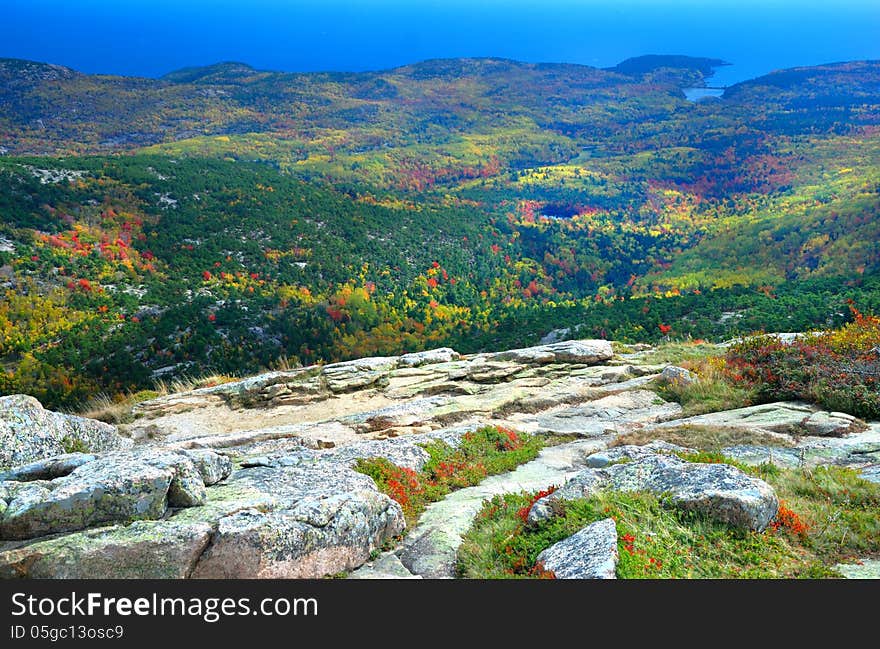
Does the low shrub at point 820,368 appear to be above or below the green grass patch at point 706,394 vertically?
above

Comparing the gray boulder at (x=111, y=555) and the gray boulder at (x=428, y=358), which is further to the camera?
the gray boulder at (x=428, y=358)

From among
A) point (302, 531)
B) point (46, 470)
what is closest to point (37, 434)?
point (46, 470)

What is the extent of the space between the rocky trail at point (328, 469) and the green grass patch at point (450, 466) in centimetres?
31

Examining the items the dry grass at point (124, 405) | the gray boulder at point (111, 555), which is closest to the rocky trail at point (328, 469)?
the gray boulder at point (111, 555)

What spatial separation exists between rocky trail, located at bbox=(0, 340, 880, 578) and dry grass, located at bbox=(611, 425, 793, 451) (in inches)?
9.8

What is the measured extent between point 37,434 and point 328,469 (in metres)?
7.07

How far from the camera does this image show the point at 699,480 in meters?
10.1

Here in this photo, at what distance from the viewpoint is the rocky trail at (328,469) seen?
329 inches

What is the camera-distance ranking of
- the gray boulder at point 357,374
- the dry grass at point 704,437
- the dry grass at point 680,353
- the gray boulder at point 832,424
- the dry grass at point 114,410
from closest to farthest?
the dry grass at point 704,437, the gray boulder at point 832,424, the dry grass at point 114,410, the dry grass at point 680,353, the gray boulder at point 357,374

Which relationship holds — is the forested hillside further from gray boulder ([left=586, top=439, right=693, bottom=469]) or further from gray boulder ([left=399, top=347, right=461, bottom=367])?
gray boulder ([left=586, top=439, right=693, bottom=469])

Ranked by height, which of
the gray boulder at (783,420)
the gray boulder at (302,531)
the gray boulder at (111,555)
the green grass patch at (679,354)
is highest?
the gray boulder at (111,555)

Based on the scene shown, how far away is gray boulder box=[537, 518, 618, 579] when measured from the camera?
768cm

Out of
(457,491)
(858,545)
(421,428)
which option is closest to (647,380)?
(421,428)

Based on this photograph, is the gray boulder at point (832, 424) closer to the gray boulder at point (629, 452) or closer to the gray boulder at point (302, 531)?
the gray boulder at point (629, 452)
